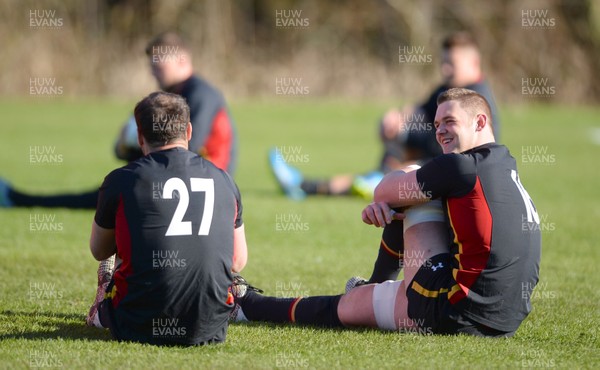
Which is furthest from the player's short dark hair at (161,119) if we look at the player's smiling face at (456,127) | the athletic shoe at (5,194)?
the athletic shoe at (5,194)

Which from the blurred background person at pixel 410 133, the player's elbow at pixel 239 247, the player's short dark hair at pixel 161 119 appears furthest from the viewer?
the blurred background person at pixel 410 133

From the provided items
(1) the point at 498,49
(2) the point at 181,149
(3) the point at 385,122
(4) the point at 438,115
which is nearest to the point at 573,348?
(4) the point at 438,115

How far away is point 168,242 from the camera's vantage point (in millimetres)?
4672

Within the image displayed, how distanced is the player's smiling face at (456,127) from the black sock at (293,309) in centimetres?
120

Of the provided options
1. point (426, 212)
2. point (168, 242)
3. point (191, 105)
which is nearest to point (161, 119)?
point (168, 242)

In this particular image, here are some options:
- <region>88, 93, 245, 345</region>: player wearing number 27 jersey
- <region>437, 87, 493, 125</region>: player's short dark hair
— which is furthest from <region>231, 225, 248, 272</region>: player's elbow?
<region>437, 87, 493, 125</region>: player's short dark hair

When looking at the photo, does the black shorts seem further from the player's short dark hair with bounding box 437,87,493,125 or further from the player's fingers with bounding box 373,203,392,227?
the player's short dark hair with bounding box 437,87,493,125

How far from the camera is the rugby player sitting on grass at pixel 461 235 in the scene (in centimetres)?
494

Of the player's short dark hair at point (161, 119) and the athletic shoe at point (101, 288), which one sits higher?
the player's short dark hair at point (161, 119)

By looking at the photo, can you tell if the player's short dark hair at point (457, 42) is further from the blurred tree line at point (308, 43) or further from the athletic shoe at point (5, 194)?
the blurred tree line at point (308, 43)

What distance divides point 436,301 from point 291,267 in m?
2.81

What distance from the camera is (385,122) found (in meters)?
12.4

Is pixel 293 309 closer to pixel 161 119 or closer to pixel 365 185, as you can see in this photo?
pixel 161 119

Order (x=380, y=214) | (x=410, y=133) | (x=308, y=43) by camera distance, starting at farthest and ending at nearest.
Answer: (x=308, y=43), (x=410, y=133), (x=380, y=214)
